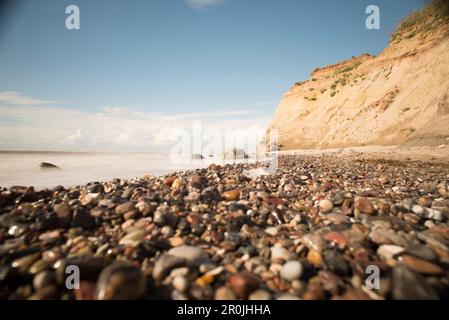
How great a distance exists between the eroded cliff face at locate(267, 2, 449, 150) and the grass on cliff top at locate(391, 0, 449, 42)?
10cm

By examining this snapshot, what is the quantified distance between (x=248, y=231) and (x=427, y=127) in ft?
44.3

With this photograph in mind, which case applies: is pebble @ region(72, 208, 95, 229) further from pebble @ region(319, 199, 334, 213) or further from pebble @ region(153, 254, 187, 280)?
pebble @ region(319, 199, 334, 213)

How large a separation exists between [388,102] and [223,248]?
65.8 feet

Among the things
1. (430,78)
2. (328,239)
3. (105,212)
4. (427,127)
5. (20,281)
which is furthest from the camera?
(430,78)

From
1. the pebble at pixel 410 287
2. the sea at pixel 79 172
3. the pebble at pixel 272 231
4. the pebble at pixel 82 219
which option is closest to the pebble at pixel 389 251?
the pebble at pixel 410 287

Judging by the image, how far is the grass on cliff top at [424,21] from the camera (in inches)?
675

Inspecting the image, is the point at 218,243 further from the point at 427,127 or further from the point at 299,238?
the point at 427,127

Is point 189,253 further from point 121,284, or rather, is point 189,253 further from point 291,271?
point 291,271

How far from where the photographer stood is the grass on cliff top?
17141mm

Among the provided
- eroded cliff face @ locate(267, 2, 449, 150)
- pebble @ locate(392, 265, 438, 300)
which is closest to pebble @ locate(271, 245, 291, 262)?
pebble @ locate(392, 265, 438, 300)

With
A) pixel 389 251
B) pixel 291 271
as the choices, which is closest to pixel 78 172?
pixel 291 271

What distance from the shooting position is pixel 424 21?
746 inches
